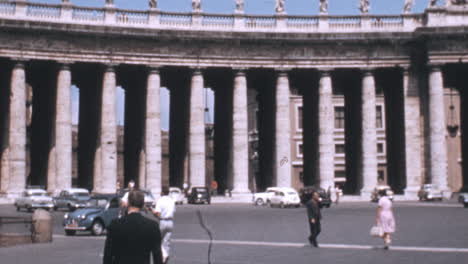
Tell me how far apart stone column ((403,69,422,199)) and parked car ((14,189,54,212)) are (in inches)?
1258

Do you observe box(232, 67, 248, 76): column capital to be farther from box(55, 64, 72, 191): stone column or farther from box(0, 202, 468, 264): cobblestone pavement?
box(0, 202, 468, 264): cobblestone pavement

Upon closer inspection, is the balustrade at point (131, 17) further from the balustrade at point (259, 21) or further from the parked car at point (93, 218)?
the parked car at point (93, 218)

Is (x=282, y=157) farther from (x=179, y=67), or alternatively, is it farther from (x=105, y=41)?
(x=105, y=41)

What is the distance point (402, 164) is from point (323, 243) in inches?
1666

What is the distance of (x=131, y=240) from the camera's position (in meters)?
9.19

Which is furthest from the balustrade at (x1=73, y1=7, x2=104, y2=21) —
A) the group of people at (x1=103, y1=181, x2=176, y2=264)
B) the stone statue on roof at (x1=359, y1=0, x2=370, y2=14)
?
the group of people at (x1=103, y1=181, x2=176, y2=264)

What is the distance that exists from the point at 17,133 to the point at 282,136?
23.3 metres

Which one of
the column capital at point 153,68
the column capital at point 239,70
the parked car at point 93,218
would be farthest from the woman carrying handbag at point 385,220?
the column capital at point 153,68

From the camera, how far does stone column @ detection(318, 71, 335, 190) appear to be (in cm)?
6316

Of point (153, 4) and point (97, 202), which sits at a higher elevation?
point (153, 4)

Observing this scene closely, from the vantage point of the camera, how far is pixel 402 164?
2569 inches

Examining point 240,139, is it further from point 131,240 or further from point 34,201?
point 131,240

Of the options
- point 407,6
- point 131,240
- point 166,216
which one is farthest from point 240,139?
point 131,240

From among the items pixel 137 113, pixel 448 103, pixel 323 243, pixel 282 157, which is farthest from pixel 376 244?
pixel 448 103
